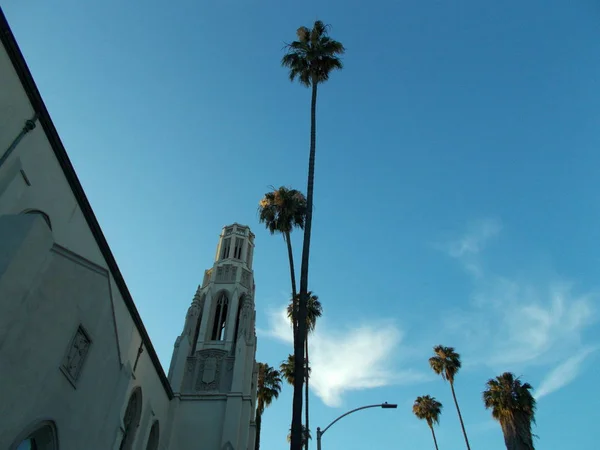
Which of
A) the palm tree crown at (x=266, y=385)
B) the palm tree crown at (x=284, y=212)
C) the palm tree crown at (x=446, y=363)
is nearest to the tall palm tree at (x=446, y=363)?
the palm tree crown at (x=446, y=363)

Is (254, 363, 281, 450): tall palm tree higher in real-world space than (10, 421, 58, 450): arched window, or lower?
higher

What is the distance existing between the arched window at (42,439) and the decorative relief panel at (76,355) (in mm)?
1488

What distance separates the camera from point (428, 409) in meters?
50.1

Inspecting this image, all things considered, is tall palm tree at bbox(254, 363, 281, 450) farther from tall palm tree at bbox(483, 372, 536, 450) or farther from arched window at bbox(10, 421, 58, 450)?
arched window at bbox(10, 421, 58, 450)

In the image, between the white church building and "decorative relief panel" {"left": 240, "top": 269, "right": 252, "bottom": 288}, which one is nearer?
the white church building

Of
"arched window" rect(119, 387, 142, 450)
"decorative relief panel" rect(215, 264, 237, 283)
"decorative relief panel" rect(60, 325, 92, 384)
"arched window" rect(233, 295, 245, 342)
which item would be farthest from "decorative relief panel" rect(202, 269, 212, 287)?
"decorative relief panel" rect(60, 325, 92, 384)

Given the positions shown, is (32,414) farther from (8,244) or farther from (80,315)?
(8,244)

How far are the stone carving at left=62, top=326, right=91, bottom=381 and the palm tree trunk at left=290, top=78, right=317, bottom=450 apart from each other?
274 inches

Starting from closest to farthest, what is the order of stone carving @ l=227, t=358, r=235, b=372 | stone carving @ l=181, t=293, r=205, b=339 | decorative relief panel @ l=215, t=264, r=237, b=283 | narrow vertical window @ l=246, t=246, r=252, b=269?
1. stone carving @ l=227, t=358, r=235, b=372
2. stone carving @ l=181, t=293, r=205, b=339
3. decorative relief panel @ l=215, t=264, r=237, b=283
4. narrow vertical window @ l=246, t=246, r=252, b=269

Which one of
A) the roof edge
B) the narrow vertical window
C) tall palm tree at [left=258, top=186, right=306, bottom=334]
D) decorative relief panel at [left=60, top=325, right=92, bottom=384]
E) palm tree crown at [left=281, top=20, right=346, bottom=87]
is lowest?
decorative relief panel at [left=60, top=325, right=92, bottom=384]

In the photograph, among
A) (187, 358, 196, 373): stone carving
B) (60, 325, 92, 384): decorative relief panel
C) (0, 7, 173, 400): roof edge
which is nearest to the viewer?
(0, 7, 173, 400): roof edge

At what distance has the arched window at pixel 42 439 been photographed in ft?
43.4

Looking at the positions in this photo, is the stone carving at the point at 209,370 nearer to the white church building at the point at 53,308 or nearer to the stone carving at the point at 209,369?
the stone carving at the point at 209,369

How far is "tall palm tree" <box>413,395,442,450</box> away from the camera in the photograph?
4953 centimetres
